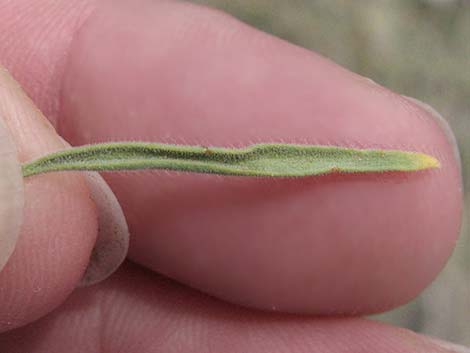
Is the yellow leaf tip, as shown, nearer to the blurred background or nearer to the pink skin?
the pink skin

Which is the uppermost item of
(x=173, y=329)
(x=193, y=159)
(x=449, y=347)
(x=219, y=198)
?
(x=193, y=159)

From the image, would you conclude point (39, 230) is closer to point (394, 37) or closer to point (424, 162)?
point (424, 162)

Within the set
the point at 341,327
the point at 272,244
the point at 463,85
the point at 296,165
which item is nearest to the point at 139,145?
the point at 296,165

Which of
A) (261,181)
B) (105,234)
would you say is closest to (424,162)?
(261,181)

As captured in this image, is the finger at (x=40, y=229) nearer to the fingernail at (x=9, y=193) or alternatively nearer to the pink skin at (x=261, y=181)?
the fingernail at (x=9, y=193)

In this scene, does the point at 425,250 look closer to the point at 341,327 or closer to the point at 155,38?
the point at 341,327

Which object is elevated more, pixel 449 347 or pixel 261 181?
pixel 261 181

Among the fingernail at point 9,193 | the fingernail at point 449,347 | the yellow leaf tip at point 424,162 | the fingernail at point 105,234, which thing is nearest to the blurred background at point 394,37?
the fingernail at point 449,347
